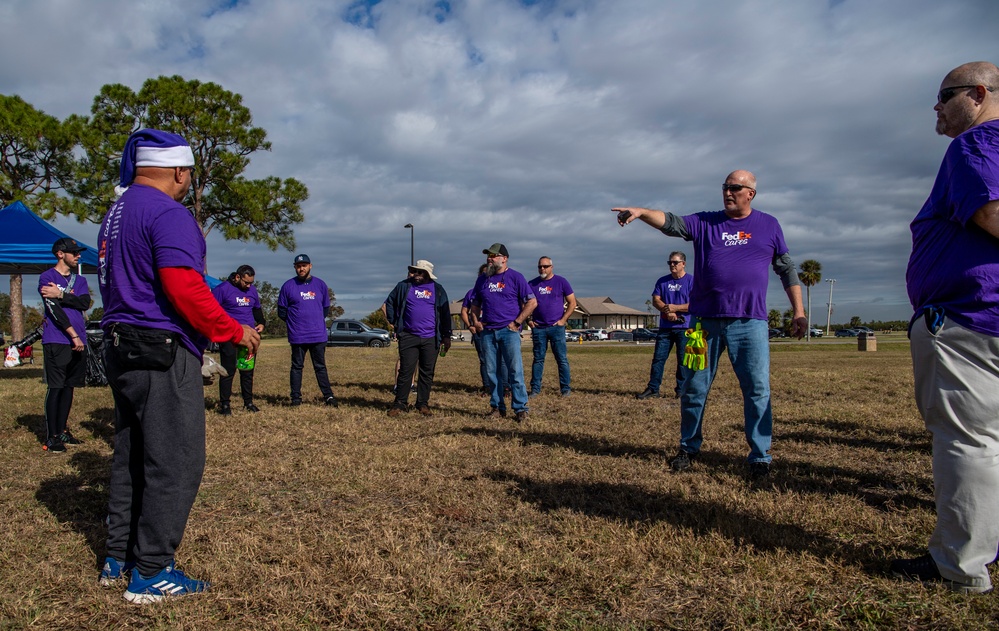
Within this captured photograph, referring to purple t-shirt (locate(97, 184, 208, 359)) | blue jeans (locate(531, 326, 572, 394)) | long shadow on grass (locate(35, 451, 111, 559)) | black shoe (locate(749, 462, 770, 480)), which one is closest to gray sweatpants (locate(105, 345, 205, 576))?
purple t-shirt (locate(97, 184, 208, 359))

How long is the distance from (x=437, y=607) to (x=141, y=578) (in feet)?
4.12

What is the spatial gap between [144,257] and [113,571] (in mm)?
1404

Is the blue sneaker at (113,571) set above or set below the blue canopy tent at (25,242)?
below

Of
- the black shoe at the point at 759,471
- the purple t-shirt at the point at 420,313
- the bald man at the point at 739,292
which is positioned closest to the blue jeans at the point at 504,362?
the purple t-shirt at the point at 420,313

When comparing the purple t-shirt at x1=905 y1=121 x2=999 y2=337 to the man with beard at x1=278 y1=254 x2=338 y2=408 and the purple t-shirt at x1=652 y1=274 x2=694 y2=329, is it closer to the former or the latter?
the purple t-shirt at x1=652 y1=274 x2=694 y2=329

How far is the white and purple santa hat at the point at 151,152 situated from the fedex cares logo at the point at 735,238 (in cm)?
353

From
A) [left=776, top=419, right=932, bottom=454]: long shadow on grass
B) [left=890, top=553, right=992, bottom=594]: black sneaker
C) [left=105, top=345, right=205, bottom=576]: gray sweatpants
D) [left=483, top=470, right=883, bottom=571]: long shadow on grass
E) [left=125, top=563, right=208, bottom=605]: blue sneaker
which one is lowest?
[left=125, top=563, right=208, bottom=605]: blue sneaker

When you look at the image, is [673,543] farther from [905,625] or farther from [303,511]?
[303,511]

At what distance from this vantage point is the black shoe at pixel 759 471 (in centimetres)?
456

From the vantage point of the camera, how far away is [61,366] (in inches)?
230

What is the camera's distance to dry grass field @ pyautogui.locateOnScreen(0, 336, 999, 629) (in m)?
2.56

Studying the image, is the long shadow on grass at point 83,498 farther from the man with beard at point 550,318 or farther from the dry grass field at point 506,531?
the man with beard at point 550,318

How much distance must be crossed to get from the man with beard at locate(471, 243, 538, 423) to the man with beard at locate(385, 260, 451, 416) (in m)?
0.63

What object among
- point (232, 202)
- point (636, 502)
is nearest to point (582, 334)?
point (232, 202)
